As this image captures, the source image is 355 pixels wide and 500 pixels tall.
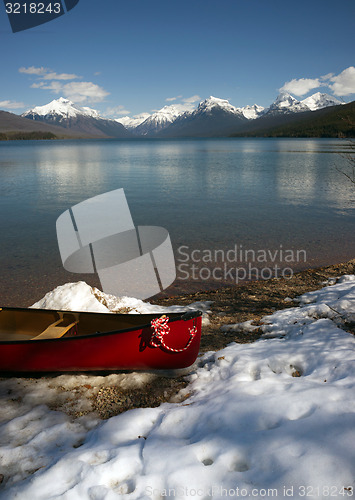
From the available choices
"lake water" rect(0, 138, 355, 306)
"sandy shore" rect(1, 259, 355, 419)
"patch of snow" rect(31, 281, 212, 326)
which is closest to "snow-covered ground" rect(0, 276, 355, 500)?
"sandy shore" rect(1, 259, 355, 419)

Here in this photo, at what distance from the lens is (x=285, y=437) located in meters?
3.83

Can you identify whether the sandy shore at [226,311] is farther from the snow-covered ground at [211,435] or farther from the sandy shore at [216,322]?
the snow-covered ground at [211,435]

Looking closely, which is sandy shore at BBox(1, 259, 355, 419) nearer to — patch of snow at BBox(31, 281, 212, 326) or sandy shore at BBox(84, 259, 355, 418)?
sandy shore at BBox(84, 259, 355, 418)

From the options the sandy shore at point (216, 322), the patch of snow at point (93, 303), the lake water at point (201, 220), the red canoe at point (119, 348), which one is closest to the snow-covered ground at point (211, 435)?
the sandy shore at point (216, 322)

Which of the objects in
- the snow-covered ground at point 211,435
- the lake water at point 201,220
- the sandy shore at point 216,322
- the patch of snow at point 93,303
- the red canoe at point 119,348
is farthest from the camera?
the lake water at point 201,220

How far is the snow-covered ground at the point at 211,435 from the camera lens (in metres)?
3.45

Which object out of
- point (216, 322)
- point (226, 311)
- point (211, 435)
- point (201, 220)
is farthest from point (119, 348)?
point (201, 220)

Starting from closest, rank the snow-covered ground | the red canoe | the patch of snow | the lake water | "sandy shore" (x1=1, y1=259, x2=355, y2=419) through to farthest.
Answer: the snow-covered ground → "sandy shore" (x1=1, y1=259, x2=355, y2=419) → the red canoe → the patch of snow → the lake water

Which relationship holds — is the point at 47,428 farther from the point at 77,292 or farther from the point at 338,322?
the point at 338,322

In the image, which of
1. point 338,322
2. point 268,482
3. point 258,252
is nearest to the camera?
point 268,482

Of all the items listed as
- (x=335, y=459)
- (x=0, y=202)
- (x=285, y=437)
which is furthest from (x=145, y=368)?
(x=0, y=202)

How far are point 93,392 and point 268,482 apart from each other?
11.9ft

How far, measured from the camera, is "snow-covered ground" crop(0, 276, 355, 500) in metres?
3.45

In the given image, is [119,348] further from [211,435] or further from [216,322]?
[216,322]
